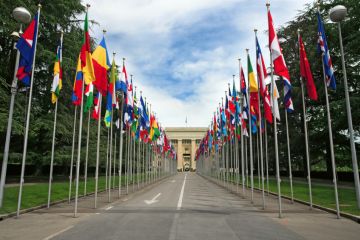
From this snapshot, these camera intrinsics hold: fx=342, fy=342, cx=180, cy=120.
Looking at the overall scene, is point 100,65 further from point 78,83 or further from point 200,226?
point 200,226

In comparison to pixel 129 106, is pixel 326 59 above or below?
above

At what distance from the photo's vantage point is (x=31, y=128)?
2870 cm

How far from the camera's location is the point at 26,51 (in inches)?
535

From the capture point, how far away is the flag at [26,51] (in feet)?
44.3

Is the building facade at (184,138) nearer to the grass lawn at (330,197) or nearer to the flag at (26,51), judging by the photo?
the grass lawn at (330,197)

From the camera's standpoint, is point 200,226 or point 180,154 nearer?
point 200,226

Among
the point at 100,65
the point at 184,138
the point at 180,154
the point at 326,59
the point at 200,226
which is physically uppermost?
the point at 184,138

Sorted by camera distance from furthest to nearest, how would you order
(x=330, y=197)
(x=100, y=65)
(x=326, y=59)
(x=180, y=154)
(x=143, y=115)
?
(x=180, y=154), (x=143, y=115), (x=330, y=197), (x=100, y=65), (x=326, y=59)

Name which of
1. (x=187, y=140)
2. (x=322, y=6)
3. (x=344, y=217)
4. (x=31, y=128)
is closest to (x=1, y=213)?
(x=344, y=217)

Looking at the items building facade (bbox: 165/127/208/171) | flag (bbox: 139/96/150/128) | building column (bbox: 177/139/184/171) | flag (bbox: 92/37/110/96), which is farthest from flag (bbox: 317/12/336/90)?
building column (bbox: 177/139/184/171)

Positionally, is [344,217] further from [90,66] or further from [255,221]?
[90,66]

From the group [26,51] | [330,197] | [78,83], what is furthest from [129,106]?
[330,197]

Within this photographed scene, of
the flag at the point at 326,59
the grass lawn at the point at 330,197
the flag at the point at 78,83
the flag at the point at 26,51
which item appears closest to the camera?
the flag at the point at 26,51

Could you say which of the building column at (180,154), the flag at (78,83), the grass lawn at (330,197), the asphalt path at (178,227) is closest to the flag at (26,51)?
the flag at (78,83)
